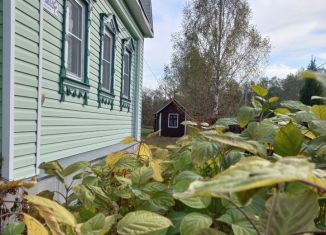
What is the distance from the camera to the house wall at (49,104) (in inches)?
176

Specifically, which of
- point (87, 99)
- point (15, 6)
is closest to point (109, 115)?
point (87, 99)

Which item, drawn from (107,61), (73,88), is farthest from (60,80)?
(107,61)

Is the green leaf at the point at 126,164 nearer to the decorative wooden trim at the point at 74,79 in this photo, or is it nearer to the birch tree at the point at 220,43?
the decorative wooden trim at the point at 74,79

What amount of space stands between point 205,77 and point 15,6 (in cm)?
2131

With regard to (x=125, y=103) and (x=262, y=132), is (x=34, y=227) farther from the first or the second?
(x=125, y=103)

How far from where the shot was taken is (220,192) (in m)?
0.41

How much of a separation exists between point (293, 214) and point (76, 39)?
21.5ft

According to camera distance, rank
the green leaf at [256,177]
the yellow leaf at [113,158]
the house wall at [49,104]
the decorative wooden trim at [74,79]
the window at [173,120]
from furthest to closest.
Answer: the window at [173,120] → the decorative wooden trim at [74,79] → the house wall at [49,104] → the yellow leaf at [113,158] → the green leaf at [256,177]

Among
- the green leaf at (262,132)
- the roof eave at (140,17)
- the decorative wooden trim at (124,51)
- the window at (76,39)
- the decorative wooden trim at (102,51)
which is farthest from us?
the decorative wooden trim at (124,51)

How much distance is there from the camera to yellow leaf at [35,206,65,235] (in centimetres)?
75

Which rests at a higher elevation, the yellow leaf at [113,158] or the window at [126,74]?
the window at [126,74]

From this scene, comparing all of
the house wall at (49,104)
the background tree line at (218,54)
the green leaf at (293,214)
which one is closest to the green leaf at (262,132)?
the green leaf at (293,214)

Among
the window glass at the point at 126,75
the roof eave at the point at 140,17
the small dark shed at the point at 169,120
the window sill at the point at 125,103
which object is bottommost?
the small dark shed at the point at 169,120

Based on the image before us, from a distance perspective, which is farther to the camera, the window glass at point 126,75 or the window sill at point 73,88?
the window glass at point 126,75
